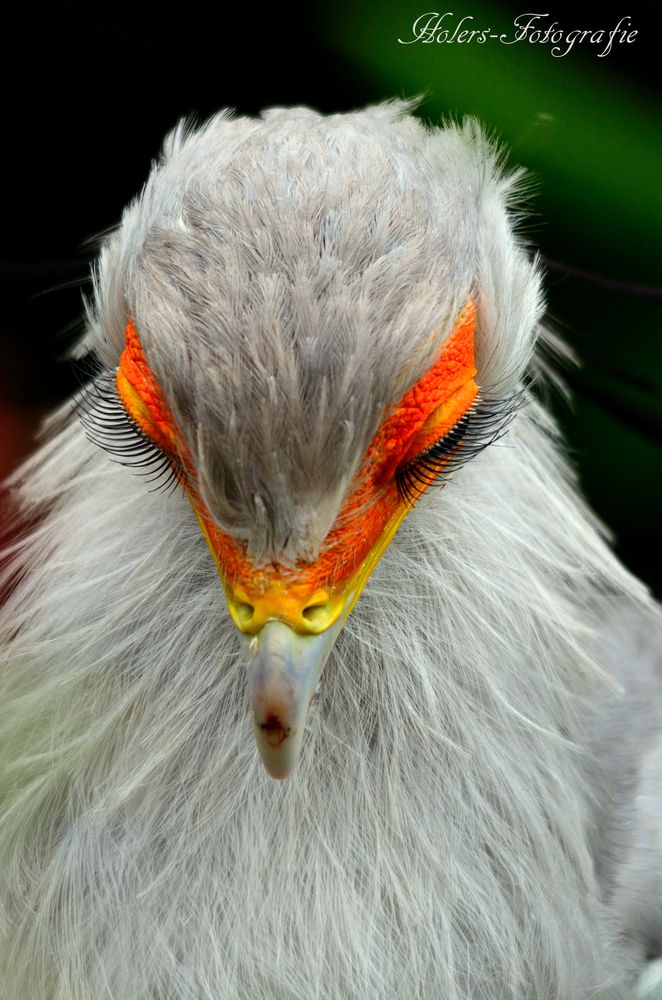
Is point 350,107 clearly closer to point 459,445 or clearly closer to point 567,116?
point 567,116

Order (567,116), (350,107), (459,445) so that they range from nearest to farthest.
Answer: (459,445), (567,116), (350,107)

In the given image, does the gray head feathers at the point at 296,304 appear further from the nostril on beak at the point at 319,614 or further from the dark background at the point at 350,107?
the dark background at the point at 350,107

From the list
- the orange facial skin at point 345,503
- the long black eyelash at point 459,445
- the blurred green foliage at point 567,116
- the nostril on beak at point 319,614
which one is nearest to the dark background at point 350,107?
the blurred green foliage at point 567,116

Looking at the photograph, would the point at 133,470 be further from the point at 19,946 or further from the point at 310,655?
the point at 19,946

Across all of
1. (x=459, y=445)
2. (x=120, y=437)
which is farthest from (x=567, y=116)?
(x=120, y=437)

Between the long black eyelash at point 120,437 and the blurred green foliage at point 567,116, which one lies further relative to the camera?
the blurred green foliage at point 567,116

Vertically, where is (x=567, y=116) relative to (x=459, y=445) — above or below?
above
